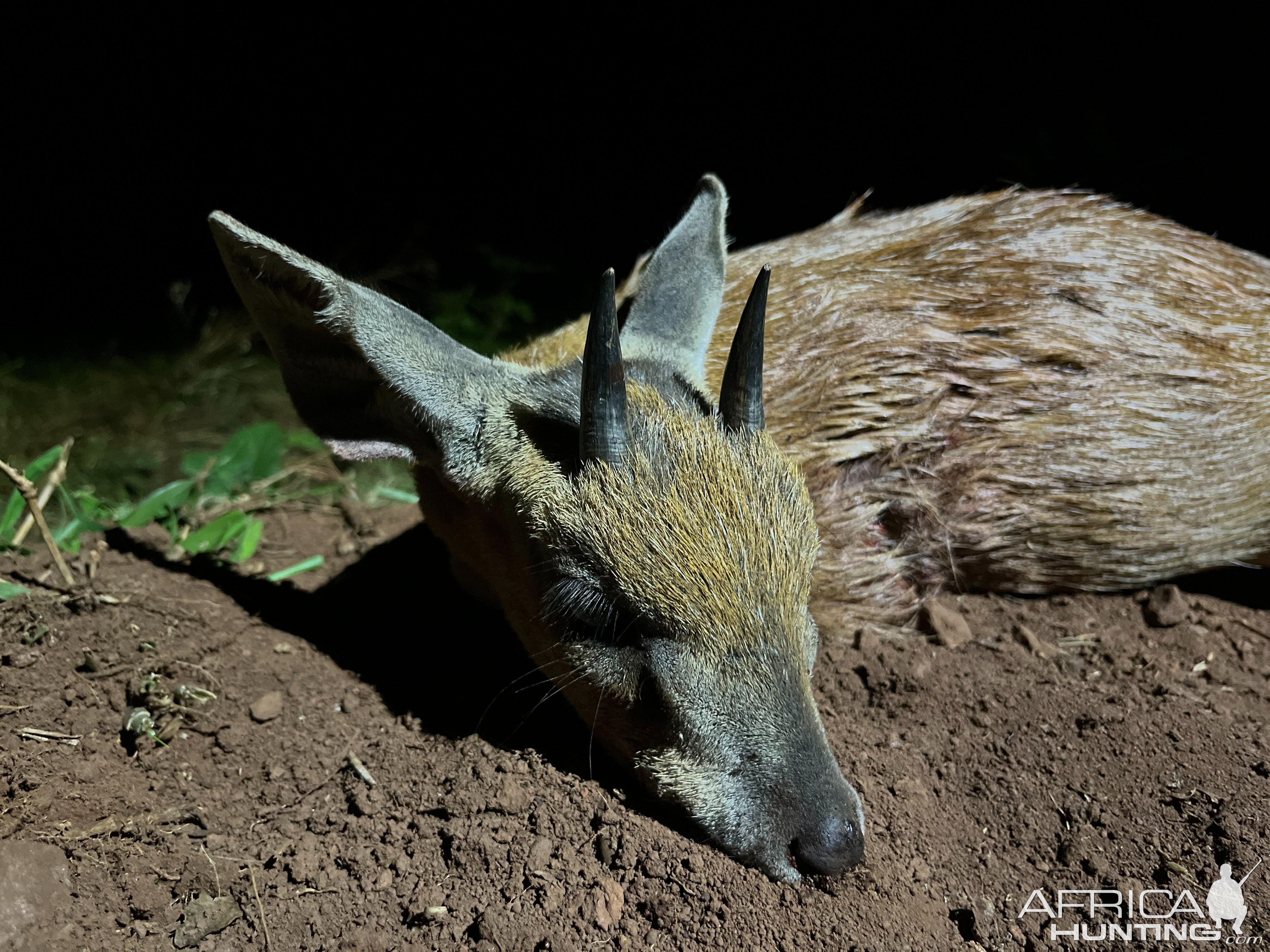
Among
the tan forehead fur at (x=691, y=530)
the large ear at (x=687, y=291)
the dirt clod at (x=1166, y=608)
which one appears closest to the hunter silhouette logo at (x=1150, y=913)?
the tan forehead fur at (x=691, y=530)

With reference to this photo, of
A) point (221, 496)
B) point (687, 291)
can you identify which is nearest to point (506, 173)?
point (221, 496)

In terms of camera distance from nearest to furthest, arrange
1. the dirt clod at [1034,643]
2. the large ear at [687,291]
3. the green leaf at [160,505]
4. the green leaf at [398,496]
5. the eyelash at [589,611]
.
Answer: the eyelash at [589,611]
the large ear at [687,291]
the dirt clod at [1034,643]
the green leaf at [160,505]
the green leaf at [398,496]

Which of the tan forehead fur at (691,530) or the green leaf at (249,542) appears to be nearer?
the tan forehead fur at (691,530)

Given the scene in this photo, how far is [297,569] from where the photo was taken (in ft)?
13.3

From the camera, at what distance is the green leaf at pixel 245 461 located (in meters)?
4.46

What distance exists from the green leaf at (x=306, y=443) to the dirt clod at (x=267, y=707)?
2.12m

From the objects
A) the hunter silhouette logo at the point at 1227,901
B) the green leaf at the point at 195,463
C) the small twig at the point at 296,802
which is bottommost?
the hunter silhouette logo at the point at 1227,901

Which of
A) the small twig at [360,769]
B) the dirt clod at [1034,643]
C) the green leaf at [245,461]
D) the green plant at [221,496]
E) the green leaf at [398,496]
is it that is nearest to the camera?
the small twig at [360,769]

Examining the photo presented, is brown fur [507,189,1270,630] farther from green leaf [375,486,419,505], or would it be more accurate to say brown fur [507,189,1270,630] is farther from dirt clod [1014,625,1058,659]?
green leaf [375,486,419,505]

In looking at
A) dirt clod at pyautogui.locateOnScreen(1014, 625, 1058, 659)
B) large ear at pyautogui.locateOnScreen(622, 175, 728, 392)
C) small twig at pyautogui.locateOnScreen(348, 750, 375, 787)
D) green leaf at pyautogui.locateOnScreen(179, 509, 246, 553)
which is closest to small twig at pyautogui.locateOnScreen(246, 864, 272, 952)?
small twig at pyautogui.locateOnScreen(348, 750, 375, 787)

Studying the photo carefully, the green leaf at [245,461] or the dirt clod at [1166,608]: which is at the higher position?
the green leaf at [245,461]

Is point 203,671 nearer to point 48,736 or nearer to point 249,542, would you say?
point 48,736

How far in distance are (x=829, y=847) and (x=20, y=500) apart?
3.35 metres

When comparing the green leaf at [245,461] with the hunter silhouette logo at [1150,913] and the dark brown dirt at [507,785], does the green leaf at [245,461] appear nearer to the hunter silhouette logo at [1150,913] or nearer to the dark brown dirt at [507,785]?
the dark brown dirt at [507,785]
